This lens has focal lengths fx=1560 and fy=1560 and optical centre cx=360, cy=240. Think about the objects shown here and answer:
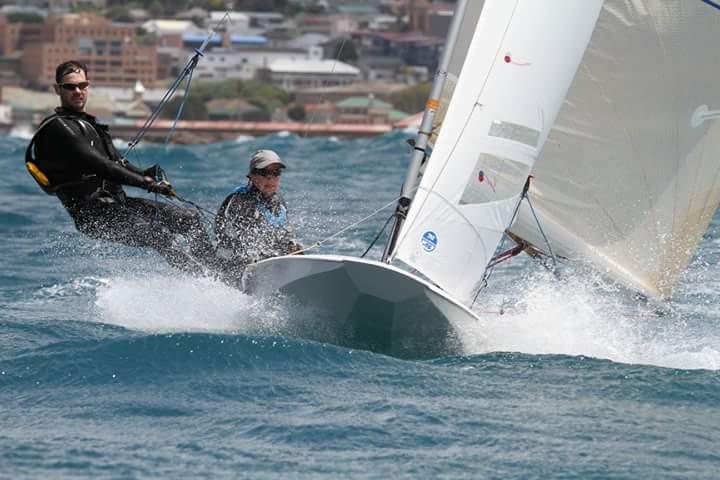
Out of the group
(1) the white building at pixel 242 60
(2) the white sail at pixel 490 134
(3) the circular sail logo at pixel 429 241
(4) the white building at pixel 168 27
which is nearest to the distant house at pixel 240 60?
Result: (1) the white building at pixel 242 60

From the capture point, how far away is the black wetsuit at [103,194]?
7.00 m

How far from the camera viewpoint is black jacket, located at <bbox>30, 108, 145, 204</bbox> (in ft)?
22.9

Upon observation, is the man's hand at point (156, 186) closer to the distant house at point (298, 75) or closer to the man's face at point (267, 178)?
the man's face at point (267, 178)

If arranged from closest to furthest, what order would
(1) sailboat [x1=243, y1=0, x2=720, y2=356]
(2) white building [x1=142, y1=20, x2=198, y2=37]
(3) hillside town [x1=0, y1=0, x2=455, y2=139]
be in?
(1) sailboat [x1=243, y1=0, x2=720, y2=356] → (3) hillside town [x1=0, y1=0, x2=455, y2=139] → (2) white building [x1=142, y1=20, x2=198, y2=37]

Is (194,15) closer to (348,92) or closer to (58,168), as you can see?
(348,92)

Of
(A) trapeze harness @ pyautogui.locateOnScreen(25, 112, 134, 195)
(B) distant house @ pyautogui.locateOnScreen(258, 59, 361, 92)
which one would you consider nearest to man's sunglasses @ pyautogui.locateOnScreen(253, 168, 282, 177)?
(A) trapeze harness @ pyautogui.locateOnScreen(25, 112, 134, 195)

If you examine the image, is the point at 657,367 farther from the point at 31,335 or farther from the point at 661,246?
the point at 31,335

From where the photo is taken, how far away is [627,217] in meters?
7.73

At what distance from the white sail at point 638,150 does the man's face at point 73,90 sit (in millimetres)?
2184

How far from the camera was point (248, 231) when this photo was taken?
7.18 m

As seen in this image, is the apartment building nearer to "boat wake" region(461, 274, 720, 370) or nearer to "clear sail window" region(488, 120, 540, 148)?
"boat wake" region(461, 274, 720, 370)

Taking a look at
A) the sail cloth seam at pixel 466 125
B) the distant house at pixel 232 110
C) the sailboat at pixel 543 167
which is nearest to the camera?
the sailboat at pixel 543 167

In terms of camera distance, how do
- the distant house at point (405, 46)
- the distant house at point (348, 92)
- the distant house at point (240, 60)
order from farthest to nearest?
1. the distant house at point (405, 46)
2. the distant house at point (240, 60)
3. the distant house at point (348, 92)

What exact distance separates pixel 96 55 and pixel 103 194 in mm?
77438
